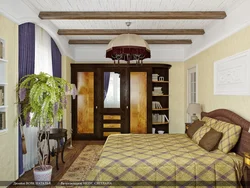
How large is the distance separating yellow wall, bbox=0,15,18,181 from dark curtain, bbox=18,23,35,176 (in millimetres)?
161

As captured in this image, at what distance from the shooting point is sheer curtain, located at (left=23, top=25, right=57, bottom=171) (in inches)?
143

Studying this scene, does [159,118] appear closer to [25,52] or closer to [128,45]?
[128,45]

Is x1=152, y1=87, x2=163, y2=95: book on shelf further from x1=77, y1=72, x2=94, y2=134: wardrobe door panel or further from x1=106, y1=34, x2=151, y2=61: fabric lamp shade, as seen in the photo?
x1=106, y1=34, x2=151, y2=61: fabric lamp shade

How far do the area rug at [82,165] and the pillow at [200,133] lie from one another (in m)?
1.63

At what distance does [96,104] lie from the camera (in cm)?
579

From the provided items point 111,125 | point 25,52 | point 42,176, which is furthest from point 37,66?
point 111,125

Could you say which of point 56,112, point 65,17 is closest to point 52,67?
point 65,17

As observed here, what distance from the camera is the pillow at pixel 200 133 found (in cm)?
319

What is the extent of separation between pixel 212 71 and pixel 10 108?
11.7ft

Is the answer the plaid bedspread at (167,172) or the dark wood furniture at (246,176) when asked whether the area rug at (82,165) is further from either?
the dark wood furniture at (246,176)

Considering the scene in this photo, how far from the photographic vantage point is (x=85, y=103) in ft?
19.1

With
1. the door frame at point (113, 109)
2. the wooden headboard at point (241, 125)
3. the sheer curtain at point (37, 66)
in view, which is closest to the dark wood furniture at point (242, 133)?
the wooden headboard at point (241, 125)

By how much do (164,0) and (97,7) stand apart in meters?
1.04

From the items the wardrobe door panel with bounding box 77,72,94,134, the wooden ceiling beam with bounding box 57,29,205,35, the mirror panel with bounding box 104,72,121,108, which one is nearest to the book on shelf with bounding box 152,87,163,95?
the mirror panel with bounding box 104,72,121,108
